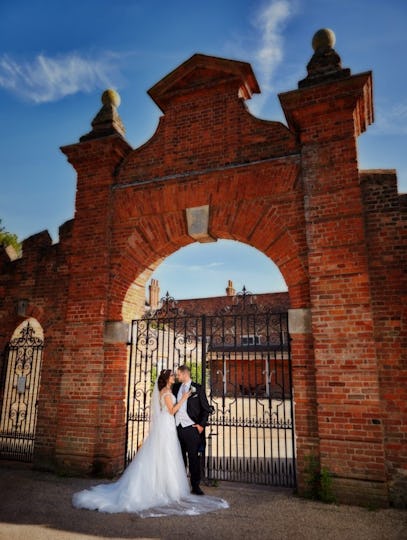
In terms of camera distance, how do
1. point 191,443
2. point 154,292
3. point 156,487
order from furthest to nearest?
point 154,292
point 191,443
point 156,487

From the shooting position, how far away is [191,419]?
19.3 feet

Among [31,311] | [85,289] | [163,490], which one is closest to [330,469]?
[163,490]

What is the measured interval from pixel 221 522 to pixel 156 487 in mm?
1088

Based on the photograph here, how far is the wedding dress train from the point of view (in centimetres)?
491

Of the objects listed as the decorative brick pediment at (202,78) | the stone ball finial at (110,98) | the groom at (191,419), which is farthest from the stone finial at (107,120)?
the groom at (191,419)

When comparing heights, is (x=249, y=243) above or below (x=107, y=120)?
below

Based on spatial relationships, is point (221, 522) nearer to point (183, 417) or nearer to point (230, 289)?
point (183, 417)

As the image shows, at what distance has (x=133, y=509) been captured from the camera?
4848 millimetres

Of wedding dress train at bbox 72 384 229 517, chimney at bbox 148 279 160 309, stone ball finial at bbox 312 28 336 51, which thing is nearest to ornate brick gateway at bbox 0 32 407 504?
stone ball finial at bbox 312 28 336 51

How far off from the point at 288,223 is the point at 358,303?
1.68 meters

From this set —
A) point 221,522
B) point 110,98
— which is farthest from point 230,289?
point 221,522

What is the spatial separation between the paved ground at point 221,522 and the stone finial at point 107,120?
647 centimetres

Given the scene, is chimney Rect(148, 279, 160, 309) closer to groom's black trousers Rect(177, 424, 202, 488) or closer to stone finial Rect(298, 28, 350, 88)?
groom's black trousers Rect(177, 424, 202, 488)

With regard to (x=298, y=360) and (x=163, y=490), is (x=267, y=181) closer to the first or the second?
(x=298, y=360)
